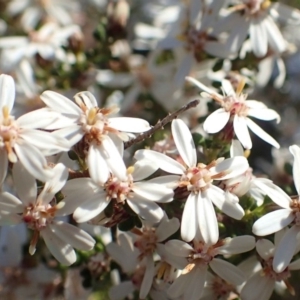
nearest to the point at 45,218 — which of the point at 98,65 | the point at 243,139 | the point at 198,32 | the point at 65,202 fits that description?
the point at 65,202

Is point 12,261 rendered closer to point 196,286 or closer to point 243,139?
point 196,286

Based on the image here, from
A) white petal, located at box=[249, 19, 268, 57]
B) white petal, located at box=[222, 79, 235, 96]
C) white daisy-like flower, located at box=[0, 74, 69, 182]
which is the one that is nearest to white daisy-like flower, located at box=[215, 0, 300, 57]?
white petal, located at box=[249, 19, 268, 57]

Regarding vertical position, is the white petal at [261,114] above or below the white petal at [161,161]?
below

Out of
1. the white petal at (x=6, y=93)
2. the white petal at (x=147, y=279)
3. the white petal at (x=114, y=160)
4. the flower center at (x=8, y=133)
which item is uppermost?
the white petal at (x=6, y=93)

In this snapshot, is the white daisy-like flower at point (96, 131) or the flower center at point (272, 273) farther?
the flower center at point (272, 273)

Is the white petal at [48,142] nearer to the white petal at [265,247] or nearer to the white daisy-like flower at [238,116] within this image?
the white daisy-like flower at [238,116]

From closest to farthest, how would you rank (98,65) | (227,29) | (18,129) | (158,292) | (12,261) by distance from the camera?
1. (18,129)
2. (158,292)
3. (12,261)
4. (227,29)
5. (98,65)

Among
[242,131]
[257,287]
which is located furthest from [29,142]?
[257,287]

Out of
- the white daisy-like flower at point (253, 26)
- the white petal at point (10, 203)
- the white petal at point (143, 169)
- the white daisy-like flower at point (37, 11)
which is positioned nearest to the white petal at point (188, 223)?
the white petal at point (143, 169)
